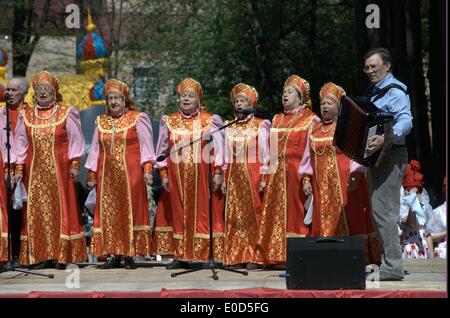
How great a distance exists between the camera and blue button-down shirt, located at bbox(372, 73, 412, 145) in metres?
10.6

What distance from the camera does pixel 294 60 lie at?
23750mm

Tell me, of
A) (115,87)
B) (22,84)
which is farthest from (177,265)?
(22,84)

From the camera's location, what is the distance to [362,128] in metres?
10.5

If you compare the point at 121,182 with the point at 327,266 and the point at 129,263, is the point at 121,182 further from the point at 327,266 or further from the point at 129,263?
the point at 327,266

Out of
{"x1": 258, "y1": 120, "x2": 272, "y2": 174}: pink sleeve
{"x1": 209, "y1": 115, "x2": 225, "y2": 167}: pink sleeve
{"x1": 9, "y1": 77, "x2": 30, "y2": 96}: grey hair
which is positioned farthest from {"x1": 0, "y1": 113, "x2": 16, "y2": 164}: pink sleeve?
{"x1": 258, "y1": 120, "x2": 272, "y2": 174}: pink sleeve

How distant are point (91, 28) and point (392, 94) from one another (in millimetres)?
11466

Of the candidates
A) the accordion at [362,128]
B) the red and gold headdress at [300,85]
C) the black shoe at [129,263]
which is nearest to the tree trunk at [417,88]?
the red and gold headdress at [300,85]

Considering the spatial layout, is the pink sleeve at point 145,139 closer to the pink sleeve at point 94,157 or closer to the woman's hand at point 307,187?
the pink sleeve at point 94,157

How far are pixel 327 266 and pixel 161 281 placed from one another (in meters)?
1.70

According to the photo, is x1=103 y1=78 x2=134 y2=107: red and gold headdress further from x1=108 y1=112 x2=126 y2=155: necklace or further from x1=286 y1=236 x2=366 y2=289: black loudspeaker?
x1=286 y1=236 x2=366 y2=289: black loudspeaker

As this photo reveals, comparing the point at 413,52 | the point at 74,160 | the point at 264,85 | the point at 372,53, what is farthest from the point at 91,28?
the point at 372,53

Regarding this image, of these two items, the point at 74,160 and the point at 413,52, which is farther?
the point at 413,52
